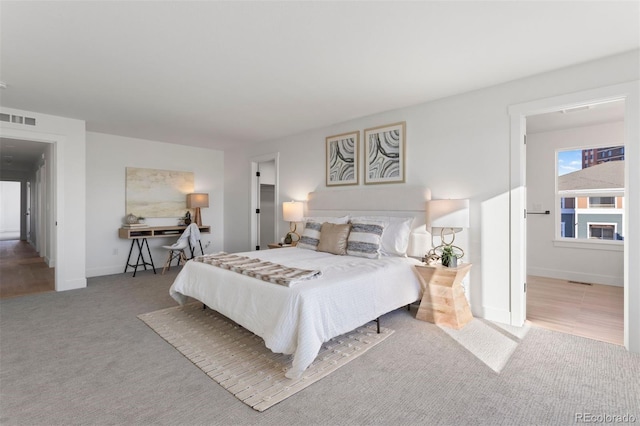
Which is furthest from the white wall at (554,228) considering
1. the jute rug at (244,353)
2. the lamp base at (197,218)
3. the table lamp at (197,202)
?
the lamp base at (197,218)

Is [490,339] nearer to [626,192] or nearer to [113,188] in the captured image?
[626,192]

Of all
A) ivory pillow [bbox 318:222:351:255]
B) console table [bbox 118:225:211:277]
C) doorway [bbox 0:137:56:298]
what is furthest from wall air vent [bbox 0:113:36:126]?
ivory pillow [bbox 318:222:351:255]

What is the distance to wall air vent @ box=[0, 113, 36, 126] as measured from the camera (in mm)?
3996

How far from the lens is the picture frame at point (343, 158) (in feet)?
14.8

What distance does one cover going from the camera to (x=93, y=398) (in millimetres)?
1928

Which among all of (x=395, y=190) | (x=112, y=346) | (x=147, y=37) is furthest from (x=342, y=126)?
(x=112, y=346)

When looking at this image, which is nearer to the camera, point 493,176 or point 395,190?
point 493,176

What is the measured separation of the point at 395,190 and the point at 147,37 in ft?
9.74

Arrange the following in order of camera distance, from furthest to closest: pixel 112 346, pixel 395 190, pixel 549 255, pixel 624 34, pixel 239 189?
pixel 239 189 < pixel 549 255 < pixel 395 190 < pixel 112 346 < pixel 624 34

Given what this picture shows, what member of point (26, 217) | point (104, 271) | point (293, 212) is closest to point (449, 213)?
point (293, 212)

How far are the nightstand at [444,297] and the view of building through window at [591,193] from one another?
313cm

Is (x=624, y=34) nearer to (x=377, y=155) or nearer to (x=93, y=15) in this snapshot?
(x=377, y=155)

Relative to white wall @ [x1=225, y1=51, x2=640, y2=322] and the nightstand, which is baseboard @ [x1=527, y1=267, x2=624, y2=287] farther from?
the nightstand

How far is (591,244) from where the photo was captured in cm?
478
